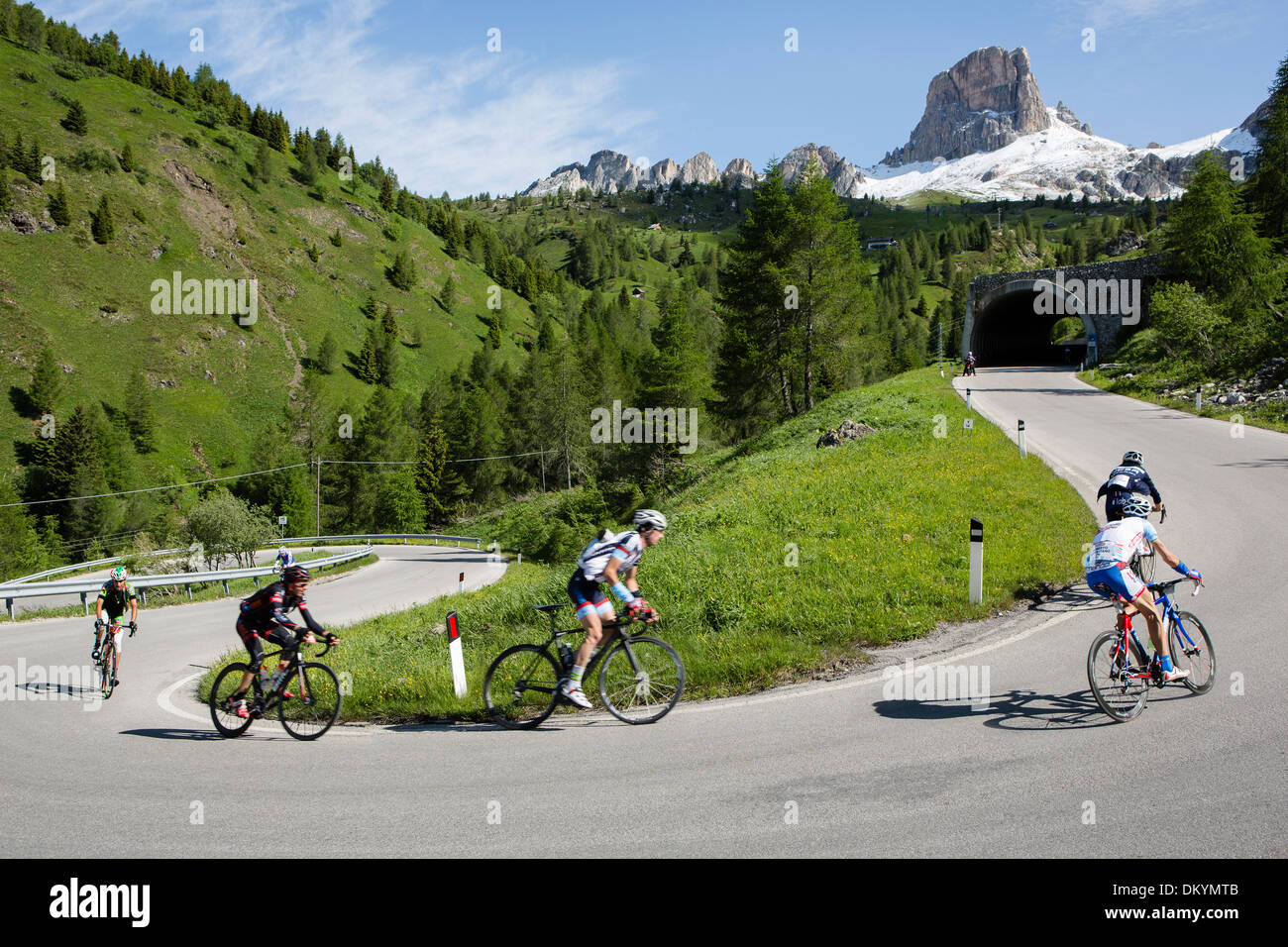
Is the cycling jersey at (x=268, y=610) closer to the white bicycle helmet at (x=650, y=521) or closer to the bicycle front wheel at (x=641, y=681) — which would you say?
the bicycle front wheel at (x=641, y=681)

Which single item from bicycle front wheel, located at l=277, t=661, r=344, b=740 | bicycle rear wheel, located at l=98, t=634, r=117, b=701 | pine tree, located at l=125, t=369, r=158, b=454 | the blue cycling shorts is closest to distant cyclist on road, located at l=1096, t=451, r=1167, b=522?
the blue cycling shorts

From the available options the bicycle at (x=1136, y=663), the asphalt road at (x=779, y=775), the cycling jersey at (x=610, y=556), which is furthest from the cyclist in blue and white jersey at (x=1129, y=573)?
the cycling jersey at (x=610, y=556)

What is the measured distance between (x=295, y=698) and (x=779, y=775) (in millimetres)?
5920

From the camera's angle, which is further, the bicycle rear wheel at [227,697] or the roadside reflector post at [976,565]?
the roadside reflector post at [976,565]

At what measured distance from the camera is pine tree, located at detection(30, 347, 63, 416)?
8081 centimetres

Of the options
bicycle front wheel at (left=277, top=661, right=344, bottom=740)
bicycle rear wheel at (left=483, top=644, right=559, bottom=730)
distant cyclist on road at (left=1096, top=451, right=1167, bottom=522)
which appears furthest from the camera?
bicycle front wheel at (left=277, top=661, right=344, bottom=740)

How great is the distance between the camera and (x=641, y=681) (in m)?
7.45

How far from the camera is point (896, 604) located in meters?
9.34

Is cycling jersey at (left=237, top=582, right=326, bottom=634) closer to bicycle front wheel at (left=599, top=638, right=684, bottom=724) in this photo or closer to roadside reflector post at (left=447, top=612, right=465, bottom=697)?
roadside reflector post at (left=447, top=612, right=465, bottom=697)

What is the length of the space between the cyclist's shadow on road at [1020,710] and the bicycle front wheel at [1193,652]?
90 centimetres

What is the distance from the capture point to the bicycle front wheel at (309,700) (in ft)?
27.3

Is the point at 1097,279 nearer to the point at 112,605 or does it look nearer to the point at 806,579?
the point at 806,579

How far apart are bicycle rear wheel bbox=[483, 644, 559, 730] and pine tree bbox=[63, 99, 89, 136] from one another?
Result: 15350 centimetres
